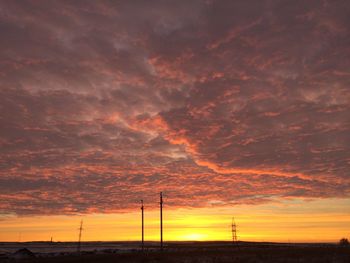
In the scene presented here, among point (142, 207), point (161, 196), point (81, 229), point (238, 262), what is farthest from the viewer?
point (81, 229)

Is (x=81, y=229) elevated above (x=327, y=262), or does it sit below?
above

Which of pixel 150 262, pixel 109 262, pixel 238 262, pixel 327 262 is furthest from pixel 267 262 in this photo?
pixel 109 262

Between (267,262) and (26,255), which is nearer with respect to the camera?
(267,262)

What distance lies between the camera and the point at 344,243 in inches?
5620

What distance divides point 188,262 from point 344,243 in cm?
12216

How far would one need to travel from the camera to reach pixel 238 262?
45.0 meters

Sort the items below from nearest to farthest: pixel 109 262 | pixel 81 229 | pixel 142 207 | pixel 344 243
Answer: pixel 109 262, pixel 142 207, pixel 81 229, pixel 344 243

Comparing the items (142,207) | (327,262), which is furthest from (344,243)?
(327,262)

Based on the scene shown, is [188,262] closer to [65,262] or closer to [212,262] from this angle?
[212,262]

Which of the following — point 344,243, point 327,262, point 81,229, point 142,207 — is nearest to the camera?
point 327,262

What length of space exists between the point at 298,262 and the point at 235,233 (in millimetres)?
87865

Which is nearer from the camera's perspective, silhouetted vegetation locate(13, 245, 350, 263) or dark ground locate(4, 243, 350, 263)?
silhouetted vegetation locate(13, 245, 350, 263)

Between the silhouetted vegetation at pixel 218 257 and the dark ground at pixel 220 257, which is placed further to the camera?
the dark ground at pixel 220 257

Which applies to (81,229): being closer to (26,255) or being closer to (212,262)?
(26,255)
